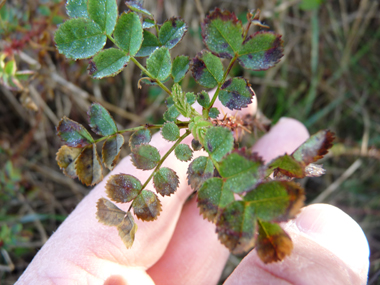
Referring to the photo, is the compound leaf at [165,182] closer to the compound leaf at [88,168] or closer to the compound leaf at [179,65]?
the compound leaf at [88,168]

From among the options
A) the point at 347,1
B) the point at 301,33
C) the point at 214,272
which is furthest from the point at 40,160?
the point at 347,1

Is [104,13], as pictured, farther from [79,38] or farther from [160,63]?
[160,63]

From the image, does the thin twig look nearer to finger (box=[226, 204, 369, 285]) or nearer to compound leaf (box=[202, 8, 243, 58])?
Answer: finger (box=[226, 204, 369, 285])

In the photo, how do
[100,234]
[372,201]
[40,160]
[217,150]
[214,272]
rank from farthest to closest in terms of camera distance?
[40,160], [372,201], [214,272], [100,234], [217,150]

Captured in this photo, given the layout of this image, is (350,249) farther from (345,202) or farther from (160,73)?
(345,202)

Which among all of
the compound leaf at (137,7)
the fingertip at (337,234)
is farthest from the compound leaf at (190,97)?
the fingertip at (337,234)

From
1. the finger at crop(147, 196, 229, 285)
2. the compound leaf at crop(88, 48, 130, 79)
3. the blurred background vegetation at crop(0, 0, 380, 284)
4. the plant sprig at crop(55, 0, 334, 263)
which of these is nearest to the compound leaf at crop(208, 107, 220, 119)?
the plant sprig at crop(55, 0, 334, 263)

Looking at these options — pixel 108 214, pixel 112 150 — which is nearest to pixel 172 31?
pixel 112 150
